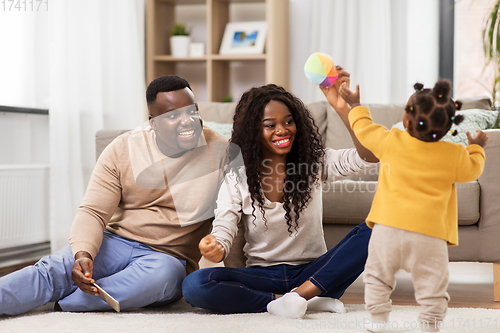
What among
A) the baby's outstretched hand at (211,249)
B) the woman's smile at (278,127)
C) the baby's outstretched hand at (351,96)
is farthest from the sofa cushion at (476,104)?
the baby's outstretched hand at (211,249)

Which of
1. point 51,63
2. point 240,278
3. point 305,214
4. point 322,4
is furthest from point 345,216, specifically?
point 322,4

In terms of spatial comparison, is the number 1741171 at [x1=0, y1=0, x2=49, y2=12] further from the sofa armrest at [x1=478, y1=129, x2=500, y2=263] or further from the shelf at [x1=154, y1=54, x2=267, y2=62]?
the sofa armrest at [x1=478, y1=129, x2=500, y2=263]

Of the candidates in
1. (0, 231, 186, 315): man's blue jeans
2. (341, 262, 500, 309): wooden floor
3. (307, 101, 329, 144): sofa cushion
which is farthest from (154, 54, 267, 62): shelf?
(0, 231, 186, 315): man's blue jeans

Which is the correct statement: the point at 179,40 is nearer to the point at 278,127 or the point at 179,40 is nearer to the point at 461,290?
the point at 278,127

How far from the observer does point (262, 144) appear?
4.79 feet

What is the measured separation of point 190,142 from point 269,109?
269 millimetres

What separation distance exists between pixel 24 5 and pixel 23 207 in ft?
3.11

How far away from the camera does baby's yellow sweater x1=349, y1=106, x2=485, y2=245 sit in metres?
1.01

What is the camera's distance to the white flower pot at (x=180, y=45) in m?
3.19

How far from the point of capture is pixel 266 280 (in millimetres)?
1403

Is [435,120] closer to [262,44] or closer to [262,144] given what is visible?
[262,144]

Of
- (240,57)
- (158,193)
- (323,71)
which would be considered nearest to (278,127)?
(323,71)

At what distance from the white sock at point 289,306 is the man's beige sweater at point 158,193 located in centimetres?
34

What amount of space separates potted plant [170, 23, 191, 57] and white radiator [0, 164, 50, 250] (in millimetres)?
1201
